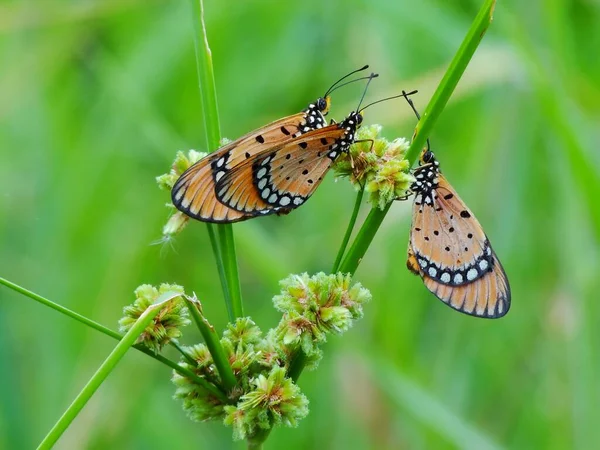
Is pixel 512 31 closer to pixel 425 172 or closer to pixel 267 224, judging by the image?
pixel 425 172

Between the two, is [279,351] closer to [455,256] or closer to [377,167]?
[377,167]

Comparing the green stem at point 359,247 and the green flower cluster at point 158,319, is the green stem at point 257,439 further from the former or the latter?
the green stem at point 359,247

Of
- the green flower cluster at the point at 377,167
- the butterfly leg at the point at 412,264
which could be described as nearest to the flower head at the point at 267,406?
the green flower cluster at the point at 377,167

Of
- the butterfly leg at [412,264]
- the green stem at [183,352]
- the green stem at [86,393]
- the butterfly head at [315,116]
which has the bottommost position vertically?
the green stem at [86,393]

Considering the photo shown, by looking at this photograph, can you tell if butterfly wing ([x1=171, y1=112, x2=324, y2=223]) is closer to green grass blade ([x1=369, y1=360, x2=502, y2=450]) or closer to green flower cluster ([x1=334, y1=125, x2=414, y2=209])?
green flower cluster ([x1=334, y1=125, x2=414, y2=209])

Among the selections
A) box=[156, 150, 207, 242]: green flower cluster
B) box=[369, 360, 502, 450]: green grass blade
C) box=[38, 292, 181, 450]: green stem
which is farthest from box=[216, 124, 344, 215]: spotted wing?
box=[369, 360, 502, 450]: green grass blade

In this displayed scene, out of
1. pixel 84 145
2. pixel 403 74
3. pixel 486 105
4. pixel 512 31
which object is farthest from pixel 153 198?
pixel 512 31
